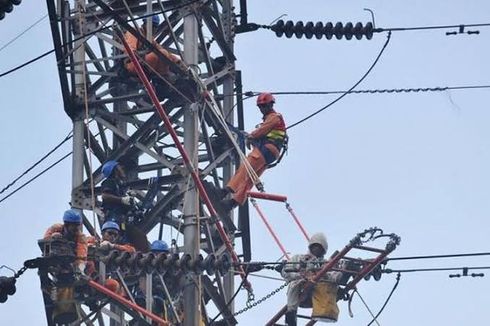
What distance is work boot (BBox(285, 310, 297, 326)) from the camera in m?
21.0

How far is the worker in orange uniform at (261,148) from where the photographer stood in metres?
22.2

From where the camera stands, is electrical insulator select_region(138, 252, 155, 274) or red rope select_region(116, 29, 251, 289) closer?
electrical insulator select_region(138, 252, 155, 274)

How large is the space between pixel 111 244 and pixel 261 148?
3.28m

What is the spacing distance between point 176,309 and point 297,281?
1511 millimetres

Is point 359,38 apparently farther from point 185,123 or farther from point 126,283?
point 126,283

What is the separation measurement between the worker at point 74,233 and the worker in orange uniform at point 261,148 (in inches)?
90.3

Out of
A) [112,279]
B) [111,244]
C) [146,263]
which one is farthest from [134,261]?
[112,279]

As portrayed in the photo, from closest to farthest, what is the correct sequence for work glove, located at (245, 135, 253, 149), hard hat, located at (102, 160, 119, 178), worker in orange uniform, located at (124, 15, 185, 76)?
worker in orange uniform, located at (124, 15, 185, 76), hard hat, located at (102, 160, 119, 178), work glove, located at (245, 135, 253, 149)

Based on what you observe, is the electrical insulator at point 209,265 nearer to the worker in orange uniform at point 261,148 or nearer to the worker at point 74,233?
the worker at point 74,233

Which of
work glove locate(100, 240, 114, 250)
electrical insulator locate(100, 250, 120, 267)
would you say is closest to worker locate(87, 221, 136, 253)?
work glove locate(100, 240, 114, 250)

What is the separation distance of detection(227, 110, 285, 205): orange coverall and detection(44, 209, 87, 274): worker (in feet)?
7.66

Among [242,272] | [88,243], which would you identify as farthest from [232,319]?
[88,243]

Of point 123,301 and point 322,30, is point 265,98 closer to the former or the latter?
point 322,30

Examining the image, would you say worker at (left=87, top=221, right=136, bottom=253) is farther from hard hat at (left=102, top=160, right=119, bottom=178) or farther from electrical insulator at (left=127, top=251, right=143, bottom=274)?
electrical insulator at (left=127, top=251, right=143, bottom=274)
